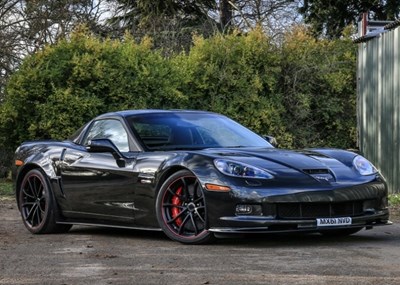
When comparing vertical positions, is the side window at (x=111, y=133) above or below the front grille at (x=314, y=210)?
above

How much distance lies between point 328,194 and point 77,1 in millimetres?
23008

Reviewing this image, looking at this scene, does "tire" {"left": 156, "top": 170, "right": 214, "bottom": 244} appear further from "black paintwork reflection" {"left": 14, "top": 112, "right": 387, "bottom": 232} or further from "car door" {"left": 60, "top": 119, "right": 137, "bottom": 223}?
"car door" {"left": 60, "top": 119, "right": 137, "bottom": 223}

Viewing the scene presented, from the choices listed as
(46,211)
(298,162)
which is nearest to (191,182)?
(298,162)

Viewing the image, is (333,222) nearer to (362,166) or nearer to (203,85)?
(362,166)

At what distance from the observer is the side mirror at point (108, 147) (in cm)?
892

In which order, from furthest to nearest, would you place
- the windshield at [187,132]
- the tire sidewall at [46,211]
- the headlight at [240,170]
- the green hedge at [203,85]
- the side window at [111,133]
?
the green hedge at [203,85]
the tire sidewall at [46,211]
the side window at [111,133]
the windshield at [187,132]
the headlight at [240,170]

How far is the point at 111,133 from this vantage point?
954 cm

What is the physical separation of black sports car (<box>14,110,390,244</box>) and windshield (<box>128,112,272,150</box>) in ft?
0.03

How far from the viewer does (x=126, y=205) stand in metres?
8.80

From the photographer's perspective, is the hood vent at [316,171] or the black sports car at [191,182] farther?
the hood vent at [316,171]

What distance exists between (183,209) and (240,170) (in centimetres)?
69

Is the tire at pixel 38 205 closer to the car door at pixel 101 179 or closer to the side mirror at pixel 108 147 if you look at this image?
the car door at pixel 101 179

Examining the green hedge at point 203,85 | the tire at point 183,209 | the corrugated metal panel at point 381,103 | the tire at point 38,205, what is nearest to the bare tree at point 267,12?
the green hedge at point 203,85

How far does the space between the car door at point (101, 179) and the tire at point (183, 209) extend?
0.50 meters
